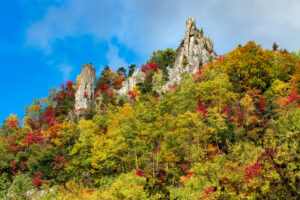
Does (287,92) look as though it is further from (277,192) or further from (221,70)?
(277,192)

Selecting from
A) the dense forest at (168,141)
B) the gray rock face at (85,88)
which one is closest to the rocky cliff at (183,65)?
the gray rock face at (85,88)

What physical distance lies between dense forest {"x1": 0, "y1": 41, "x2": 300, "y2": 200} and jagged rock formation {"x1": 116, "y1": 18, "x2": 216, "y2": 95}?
7862 millimetres

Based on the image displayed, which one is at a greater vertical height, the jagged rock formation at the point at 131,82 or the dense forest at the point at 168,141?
the jagged rock formation at the point at 131,82

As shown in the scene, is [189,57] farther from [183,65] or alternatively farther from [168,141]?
[168,141]

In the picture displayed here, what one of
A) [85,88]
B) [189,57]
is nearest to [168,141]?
[189,57]

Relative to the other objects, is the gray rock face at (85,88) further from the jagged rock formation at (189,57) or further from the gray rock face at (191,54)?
the gray rock face at (191,54)

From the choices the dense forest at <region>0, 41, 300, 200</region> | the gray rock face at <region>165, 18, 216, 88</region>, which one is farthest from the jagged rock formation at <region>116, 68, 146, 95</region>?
the dense forest at <region>0, 41, 300, 200</region>

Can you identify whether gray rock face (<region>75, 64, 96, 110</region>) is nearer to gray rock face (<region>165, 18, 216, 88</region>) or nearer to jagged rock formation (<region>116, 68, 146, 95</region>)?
jagged rock formation (<region>116, 68, 146, 95</region>)

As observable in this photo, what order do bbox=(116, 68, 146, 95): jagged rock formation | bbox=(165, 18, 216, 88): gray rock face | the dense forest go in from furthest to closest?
bbox=(116, 68, 146, 95): jagged rock formation
bbox=(165, 18, 216, 88): gray rock face
the dense forest

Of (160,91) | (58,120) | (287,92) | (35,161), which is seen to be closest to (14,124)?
(58,120)

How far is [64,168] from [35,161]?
20.6 ft

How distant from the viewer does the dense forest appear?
931 inches

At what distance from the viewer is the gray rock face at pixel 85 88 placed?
223 ft

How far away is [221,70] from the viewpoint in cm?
4878
